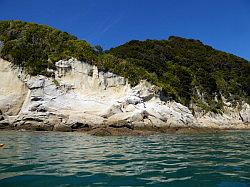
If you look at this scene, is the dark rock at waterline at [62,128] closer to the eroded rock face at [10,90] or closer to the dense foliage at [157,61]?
the eroded rock face at [10,90]

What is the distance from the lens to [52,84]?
119 ft

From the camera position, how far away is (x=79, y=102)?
3472cm

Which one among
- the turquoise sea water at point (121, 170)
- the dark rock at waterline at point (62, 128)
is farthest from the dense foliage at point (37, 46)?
the turquoise sea water at point (121, 170)

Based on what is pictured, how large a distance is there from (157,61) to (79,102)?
20.8 metres

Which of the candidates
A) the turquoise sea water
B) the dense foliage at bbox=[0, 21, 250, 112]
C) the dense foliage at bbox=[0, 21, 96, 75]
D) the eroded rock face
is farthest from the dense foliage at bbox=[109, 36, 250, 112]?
the turquoise sea water

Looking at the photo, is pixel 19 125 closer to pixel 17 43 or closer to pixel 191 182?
pixel 17 43

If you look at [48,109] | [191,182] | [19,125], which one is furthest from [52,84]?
[191,182]

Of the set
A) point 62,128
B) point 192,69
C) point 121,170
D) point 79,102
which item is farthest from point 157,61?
point 121,170

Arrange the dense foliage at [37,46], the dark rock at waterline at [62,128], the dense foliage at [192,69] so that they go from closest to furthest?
the dark rock at waterline at [62,128]
the dense foliage at [37,46]
the dense foliage at [192,69]

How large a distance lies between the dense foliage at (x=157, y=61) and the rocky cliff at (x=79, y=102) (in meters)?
1.21

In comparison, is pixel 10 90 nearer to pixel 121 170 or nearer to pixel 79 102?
pixel 79 102

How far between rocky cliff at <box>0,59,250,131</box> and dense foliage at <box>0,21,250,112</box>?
3.98ft

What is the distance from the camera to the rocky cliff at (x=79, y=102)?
32.9 m

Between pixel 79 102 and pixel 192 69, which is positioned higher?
pixel 192 69
